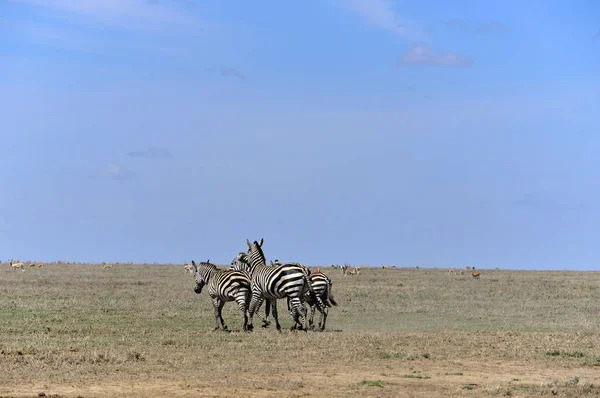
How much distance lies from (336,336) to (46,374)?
7.35 metres

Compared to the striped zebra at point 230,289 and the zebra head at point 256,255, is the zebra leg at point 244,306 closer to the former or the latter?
the striped zebra at point 230,289

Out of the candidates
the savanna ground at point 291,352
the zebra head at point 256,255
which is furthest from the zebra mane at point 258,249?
the savanna ground at point 291,352

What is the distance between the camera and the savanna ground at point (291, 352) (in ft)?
42.1

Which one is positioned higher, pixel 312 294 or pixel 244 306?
pixel 312 294

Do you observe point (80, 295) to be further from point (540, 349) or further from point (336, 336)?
point (540, 349)

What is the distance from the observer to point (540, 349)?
A: 17.6m

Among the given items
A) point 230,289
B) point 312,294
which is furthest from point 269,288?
point 312,294

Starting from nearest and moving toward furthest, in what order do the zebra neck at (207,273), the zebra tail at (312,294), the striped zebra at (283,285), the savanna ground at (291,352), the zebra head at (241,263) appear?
the savanna ground at (291,352)
the striped zebra at (283,285)
the zebra tail at (312,294)
the zebra neck at (207,273)
the zebra head at (241,263)

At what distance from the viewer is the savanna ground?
12844mm

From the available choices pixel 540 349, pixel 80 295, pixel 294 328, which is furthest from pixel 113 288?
pixel 540 349

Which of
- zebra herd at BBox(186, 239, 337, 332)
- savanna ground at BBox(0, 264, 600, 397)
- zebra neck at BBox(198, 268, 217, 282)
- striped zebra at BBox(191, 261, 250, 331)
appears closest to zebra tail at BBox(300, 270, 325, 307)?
zebra herd at BBox(186, 239, 337, 332)

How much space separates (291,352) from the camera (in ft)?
54.7

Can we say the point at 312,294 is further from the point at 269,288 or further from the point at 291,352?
the point at 291,352

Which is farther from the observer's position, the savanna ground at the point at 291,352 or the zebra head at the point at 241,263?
the zebra head at the point at 241,263
